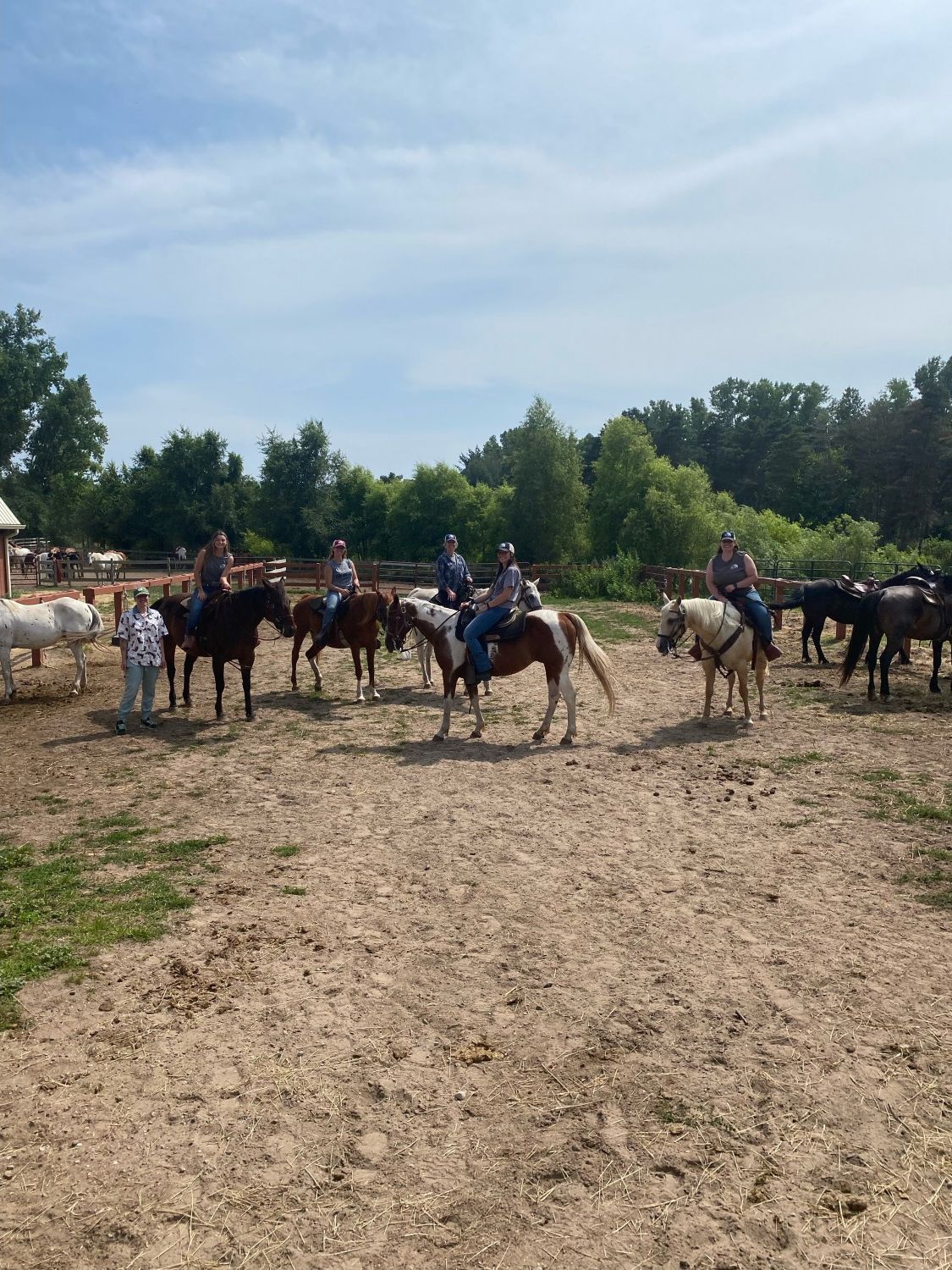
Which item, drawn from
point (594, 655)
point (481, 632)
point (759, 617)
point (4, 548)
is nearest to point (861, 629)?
point (759, 617)

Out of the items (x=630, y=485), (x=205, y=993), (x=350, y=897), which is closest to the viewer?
(x=205, y=993)

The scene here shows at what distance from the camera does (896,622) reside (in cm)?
1183

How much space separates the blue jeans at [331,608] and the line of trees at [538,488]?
64.8 feet

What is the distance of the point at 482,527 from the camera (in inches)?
1629

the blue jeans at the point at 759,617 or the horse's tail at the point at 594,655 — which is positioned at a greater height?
the blue jeans at the point at 759,617

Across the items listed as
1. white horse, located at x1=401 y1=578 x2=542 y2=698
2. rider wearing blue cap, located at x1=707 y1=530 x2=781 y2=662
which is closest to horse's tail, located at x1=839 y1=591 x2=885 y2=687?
rider wearing blue cap, located at x1=707 y1=530 x2=781 y2=662

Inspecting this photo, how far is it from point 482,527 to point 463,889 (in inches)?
1427

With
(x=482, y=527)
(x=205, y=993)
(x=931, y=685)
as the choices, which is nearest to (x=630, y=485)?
(x=482, y=527)

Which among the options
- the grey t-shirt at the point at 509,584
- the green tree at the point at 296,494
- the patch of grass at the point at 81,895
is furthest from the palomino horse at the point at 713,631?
the green tree at the point at 296,494

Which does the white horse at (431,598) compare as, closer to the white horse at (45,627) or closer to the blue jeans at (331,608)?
the blue jeans at (331,608)

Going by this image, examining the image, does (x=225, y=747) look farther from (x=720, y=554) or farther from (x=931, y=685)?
(x=931, y=685)

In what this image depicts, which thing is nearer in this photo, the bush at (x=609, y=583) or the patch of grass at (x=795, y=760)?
the patch of grass at (x=795, y=760)

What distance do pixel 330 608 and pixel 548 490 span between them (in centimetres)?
2677

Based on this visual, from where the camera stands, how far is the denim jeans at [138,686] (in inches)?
405
